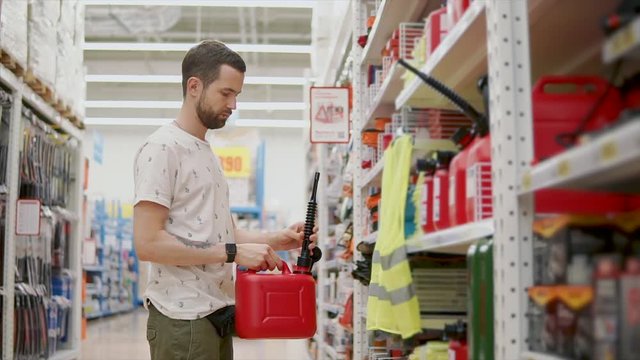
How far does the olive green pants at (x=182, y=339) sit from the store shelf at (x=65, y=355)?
335 centimetres

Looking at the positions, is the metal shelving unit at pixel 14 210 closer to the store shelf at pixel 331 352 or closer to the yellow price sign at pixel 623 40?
the store shelf at pixel 331 352

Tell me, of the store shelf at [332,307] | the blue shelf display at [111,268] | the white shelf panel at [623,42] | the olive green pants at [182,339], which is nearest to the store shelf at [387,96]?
the olive green pants at [182,339]

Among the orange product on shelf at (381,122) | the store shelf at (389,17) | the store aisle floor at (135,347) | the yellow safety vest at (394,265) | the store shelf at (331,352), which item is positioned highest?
the store shelf at (389,17)

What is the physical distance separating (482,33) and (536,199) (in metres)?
0.71

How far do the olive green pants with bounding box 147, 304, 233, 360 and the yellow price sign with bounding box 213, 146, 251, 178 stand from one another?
8589 mm

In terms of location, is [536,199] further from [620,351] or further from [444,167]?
[444,167]

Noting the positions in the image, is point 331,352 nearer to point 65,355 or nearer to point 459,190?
point 65,355

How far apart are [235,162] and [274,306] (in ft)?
29.0

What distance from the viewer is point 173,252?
2459mm

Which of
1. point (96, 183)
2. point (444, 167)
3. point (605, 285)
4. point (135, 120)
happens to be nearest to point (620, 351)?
point (605, 285)

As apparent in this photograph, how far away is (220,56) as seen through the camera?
2674 millimetres

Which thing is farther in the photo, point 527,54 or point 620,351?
point 527,54

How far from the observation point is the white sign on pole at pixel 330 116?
5.07 metres

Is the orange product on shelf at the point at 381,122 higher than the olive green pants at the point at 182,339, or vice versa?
the orange product on shelf at the point at 381,122
